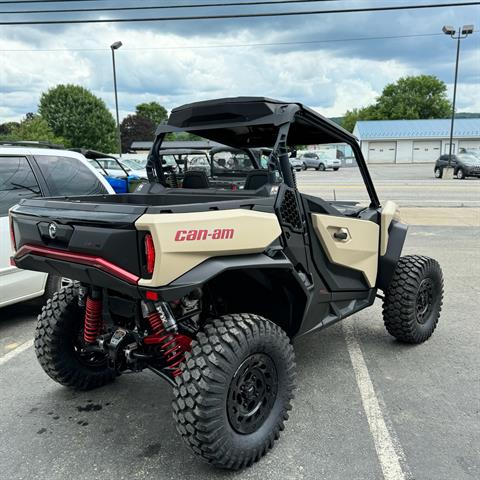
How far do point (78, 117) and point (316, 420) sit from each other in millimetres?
53344

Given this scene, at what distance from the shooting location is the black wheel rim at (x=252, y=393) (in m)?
2.57

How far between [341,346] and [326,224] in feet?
4.92

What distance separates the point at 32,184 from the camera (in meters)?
4.79

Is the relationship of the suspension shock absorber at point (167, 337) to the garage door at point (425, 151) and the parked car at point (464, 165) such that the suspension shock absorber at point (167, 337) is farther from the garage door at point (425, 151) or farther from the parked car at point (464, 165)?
the garage door at point (425, 151)

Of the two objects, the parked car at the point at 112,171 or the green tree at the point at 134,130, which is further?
the green tree at the point at 134,130

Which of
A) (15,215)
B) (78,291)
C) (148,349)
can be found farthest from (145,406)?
(15,215)

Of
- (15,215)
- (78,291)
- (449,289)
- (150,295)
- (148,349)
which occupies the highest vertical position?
(15,215)

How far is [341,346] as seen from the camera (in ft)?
14.2

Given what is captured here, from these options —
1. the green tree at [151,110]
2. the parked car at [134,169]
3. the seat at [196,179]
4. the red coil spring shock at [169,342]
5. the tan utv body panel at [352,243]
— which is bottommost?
the parked car at [134,169]

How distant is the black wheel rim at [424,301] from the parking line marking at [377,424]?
64cm

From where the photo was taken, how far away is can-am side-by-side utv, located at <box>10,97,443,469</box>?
2.34m

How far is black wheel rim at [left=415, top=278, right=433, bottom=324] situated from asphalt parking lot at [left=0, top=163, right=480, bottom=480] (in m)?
0.26

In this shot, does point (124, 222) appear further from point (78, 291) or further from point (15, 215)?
point (78, 291)

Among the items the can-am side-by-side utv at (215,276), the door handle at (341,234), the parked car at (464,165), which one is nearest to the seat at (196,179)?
the can-am side-by-side utv at (215,276)
